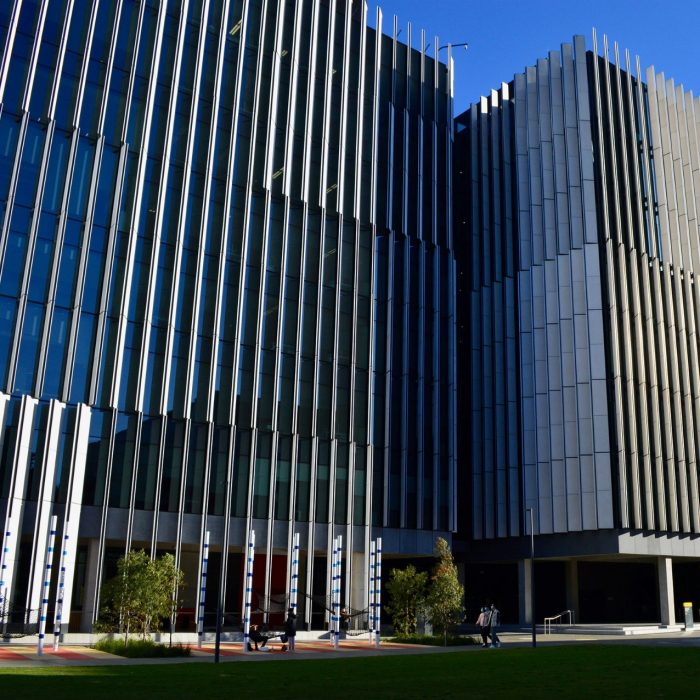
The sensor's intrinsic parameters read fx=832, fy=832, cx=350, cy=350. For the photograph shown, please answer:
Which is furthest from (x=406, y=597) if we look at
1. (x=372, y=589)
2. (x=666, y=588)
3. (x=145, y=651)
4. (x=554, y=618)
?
(x=666, y=588)

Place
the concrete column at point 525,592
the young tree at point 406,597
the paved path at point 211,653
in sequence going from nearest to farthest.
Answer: the paved path at point 211,653 → the young tree at point 406,597 → the concrete column at point 525,592

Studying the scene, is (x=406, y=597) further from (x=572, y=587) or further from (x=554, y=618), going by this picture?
(x=572, y=587)

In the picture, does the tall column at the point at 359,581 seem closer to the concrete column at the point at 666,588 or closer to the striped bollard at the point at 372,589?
the striped bollard at the point at 372,589

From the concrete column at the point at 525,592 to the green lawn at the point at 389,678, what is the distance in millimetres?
27988

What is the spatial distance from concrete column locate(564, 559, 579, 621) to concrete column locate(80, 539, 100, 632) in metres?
35.6

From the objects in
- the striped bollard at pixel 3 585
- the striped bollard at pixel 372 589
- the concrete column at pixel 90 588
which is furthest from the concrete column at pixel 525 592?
the striped bollard at pixel 3 585

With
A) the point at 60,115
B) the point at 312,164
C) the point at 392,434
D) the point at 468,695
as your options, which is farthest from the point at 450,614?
the point at 60,115

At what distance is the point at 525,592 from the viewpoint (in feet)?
184

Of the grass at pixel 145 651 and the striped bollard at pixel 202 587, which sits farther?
the striped bollard at pixel 202 587

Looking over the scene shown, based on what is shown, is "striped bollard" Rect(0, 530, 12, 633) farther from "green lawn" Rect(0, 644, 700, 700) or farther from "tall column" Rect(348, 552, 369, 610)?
→ "tall column" Rect(348, 552, 369, 610)

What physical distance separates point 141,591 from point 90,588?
646cm

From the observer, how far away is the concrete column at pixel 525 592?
183 ft

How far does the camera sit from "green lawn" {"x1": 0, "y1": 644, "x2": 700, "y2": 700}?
16.0 meters

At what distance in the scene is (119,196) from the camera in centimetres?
4403
